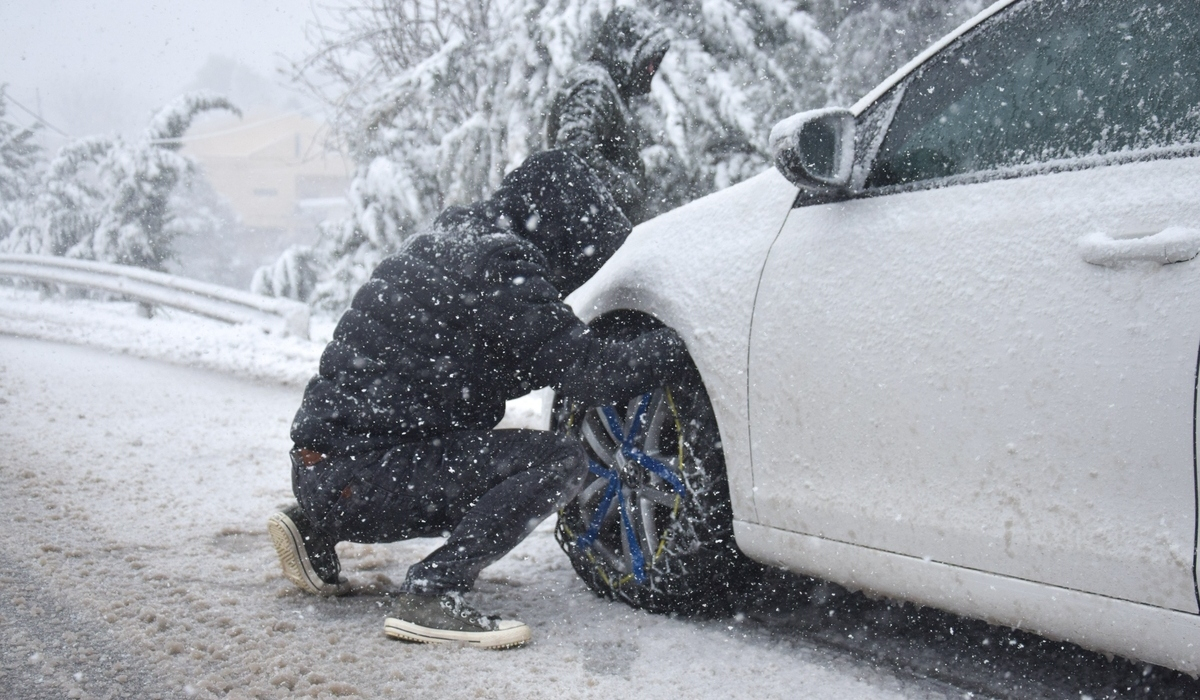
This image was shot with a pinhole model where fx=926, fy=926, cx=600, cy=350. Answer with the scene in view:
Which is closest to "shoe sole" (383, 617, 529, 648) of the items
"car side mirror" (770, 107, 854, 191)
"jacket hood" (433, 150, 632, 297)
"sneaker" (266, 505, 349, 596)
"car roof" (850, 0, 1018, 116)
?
"sneaker" (266, 505, 349, 596)

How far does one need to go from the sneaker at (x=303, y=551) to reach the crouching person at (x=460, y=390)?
126mm

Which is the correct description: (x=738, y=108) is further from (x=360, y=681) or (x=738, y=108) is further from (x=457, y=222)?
(x=360, y=681)

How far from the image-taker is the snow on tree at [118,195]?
18.5 m

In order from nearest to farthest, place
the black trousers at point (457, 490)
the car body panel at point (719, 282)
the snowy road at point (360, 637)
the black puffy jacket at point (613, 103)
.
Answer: the snowy road at point (360, 637) → the car body panel at point (719, 282) → the black trousers at point (457, 490) → the black puffy jacket at point (613, 103)

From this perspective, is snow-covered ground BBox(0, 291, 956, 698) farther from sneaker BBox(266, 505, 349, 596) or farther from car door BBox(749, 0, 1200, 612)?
car door BBox(749, 0, 1200, 612)

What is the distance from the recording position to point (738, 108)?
7094 mm

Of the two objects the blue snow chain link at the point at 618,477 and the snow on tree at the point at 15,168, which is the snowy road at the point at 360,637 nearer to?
the blue snow chain link at the point at 618,477

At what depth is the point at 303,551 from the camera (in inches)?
109

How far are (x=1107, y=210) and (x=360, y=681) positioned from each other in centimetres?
183

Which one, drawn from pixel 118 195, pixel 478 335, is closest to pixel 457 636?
pixel 478 335

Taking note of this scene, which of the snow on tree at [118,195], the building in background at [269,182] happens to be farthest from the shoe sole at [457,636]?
the building in background at [269,182]

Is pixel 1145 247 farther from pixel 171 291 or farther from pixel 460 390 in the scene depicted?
pixel 171 291

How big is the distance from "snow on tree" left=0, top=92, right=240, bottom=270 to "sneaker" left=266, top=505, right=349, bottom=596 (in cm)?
1620

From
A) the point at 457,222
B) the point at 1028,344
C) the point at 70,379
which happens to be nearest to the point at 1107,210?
the point at 1028,344
